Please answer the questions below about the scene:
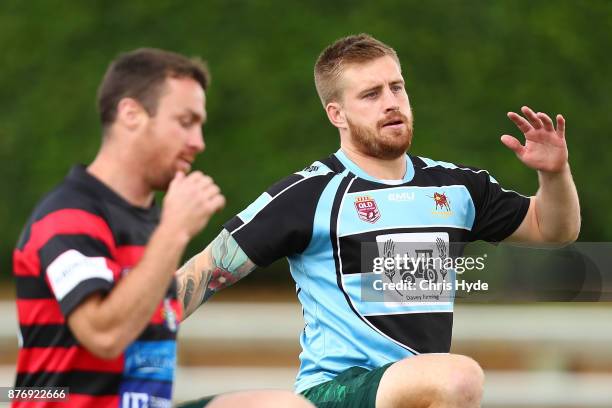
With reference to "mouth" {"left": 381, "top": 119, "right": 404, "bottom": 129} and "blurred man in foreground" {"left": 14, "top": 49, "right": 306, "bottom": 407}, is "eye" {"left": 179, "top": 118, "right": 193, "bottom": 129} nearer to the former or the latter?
"blurred man in foreground" {"left": 14, "top": 49, "right": 306, "bottom": 407}

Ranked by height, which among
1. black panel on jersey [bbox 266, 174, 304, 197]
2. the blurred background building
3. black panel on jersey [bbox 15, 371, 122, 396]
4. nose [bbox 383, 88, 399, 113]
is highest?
the blurred background building

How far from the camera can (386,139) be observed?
150 inches

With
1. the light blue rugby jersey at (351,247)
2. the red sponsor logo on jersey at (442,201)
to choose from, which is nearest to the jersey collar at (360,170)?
the light blue rugby jersey at (351,247)

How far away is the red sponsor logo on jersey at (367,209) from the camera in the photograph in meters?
3.72

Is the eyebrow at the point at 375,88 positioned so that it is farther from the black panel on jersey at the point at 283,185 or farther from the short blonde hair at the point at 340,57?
the black panel on jersey at the point at 283,185

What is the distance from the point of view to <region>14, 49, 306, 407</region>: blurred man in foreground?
2562 mm

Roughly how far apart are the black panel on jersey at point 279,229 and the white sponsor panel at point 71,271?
1.10 m

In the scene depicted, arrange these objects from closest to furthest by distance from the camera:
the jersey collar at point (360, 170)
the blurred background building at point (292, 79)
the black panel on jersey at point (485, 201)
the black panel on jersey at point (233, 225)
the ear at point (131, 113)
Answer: the ear at point (131, 113), the black panel on jersey at point (233, 225), the jersey collar at point (360, 170), the black panel on jersey at point (485, 201), the blurred background building at point (292, 79)

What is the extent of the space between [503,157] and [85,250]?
469 cm

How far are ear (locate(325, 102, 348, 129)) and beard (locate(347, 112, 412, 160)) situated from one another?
0.10 m

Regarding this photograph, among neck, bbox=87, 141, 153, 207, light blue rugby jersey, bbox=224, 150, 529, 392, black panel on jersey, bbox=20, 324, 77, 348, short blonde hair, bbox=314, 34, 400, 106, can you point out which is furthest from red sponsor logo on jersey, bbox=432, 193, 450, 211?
black panel on jersey, bbox=20, 324, 77, 348

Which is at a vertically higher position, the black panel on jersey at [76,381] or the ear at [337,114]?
the ear at [337,114]

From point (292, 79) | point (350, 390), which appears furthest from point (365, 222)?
point (292, 79)

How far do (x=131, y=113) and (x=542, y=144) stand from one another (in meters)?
1.59
